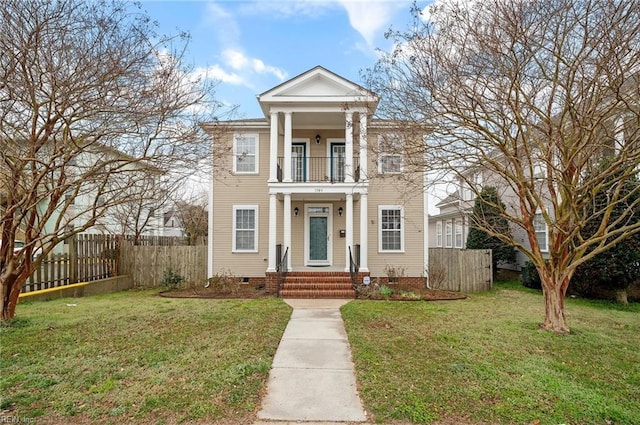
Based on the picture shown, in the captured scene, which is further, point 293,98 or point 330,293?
point 293,98

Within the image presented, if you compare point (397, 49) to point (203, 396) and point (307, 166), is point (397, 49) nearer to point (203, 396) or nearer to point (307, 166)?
point (203, 396)

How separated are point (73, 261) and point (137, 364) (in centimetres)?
824

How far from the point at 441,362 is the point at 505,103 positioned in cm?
483

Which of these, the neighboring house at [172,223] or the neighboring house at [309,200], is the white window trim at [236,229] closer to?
the neighboring house at [309,200]

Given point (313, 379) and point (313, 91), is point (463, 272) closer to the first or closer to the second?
point (313, 91)

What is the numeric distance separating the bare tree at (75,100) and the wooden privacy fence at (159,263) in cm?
688

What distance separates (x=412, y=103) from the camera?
7.27m

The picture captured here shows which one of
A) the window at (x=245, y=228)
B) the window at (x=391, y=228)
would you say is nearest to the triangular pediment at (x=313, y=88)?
the window at (x=245, y=228)

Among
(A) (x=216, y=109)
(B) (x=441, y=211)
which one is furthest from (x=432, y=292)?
(B) (x=441, y=211)

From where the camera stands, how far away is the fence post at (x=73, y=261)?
11.1m

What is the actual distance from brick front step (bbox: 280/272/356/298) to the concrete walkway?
3.68 metres

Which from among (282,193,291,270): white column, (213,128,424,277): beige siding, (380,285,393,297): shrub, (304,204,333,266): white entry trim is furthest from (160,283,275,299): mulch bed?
(380,285,393,297): shrub

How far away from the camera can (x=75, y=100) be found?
6.06 m

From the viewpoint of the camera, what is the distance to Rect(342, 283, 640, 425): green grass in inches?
148
